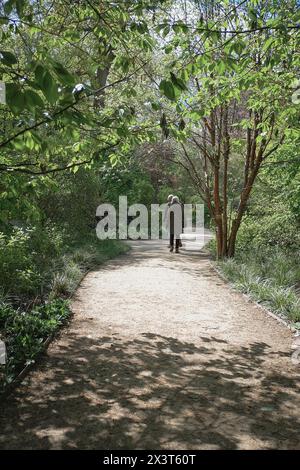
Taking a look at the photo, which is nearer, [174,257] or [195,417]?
[195,417]

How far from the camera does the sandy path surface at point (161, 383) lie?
319cm

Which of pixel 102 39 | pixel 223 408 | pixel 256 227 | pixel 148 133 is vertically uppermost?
pixel 102 39

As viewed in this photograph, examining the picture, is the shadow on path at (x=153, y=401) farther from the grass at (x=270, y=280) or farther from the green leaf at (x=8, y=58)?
the green leaf at (x=8, y=58)

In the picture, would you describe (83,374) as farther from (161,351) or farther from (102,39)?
(102,39)

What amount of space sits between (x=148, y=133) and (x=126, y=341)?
2.69 meters

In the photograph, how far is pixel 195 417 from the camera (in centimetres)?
346

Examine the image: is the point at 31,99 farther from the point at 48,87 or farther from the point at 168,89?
the point at 168,89

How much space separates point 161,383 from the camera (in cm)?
417

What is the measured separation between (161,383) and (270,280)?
4936 mm

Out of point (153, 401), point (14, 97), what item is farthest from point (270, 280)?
point (14, 97)

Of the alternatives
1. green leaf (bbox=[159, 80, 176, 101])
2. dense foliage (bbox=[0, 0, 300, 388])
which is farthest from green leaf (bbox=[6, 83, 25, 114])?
green leaf (bbox=[159, 80, 176, 101])

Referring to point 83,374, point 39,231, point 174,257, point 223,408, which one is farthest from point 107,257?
point 223,408

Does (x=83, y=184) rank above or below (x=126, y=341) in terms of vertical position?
above

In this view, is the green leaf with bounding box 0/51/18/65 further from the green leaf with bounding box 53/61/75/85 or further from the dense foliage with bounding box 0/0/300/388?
the green leaf with bounding box 53/61/75/85
